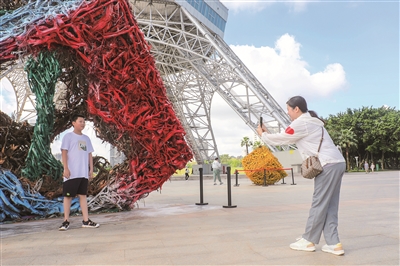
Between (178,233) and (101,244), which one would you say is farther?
(178,233)

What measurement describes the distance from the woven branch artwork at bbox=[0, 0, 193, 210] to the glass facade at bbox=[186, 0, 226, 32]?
23.8 meters

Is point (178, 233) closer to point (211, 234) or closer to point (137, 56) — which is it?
point (211, 234)

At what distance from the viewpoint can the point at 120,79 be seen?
6219 mm

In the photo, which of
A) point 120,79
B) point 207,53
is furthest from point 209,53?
point 120,79

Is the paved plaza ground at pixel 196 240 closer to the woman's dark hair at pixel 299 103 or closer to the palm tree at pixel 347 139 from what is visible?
the woman's dark hair at pixel 299 103

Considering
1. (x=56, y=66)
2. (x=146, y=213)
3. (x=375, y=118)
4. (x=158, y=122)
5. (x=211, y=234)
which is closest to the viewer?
(x=211, y=234)

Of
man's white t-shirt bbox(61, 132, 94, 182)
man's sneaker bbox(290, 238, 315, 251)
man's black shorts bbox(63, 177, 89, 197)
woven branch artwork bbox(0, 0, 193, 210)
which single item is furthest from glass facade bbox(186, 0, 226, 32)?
man's sneaker bbox(290, 238, 315, 251)

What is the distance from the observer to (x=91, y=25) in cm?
611

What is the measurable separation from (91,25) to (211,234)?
399 cm

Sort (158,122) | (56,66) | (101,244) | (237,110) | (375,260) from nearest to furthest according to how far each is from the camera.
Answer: (375,260), (101,244), (56,66), (158,122), (237,110)

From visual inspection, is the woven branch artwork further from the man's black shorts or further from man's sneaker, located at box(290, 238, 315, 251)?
man's sneaker, located at box(290, 238, 315, 251)

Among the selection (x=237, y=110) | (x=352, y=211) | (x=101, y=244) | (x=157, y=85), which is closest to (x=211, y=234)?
(x=101, y=244)

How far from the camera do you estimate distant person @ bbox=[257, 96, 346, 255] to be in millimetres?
3738

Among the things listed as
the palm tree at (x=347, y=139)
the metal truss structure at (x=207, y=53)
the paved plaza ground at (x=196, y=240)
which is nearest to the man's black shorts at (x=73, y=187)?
the paved plaza ground at (x=196, y=240)
